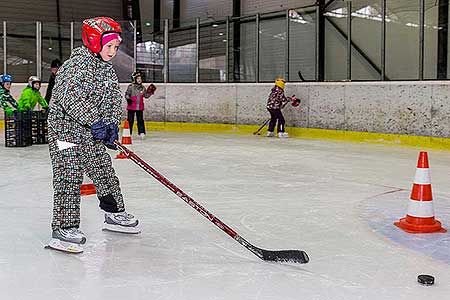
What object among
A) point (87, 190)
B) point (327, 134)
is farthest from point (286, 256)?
point (327, 134)

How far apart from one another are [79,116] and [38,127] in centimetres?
688

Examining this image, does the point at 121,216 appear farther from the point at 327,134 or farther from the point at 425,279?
the point at 327,134

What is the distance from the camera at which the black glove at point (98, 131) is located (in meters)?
2.99

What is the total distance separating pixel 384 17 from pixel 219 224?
842cm

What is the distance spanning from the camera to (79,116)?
3045mm

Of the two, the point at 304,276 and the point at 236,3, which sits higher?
the point at 236,3

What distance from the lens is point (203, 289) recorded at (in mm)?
2666

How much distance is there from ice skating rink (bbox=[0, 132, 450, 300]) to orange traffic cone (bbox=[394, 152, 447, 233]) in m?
0.09

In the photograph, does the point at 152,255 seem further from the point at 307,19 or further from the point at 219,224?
the point at 307,19

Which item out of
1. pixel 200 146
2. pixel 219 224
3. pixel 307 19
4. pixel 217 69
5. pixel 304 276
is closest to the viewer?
pixel 304 276

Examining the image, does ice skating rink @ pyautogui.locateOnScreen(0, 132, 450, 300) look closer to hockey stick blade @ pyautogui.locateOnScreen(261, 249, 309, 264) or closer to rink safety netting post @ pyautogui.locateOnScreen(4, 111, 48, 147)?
hockey stick blade @ pyautogui.locateOnScreen(261, 249, 309, 264)

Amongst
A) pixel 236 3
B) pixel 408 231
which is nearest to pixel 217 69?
pixel 236 3

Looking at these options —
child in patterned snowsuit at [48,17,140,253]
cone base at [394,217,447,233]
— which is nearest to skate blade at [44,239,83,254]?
child in patterned snowsuit at [48,17,140,253]

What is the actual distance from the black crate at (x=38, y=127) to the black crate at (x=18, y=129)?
0.13m
